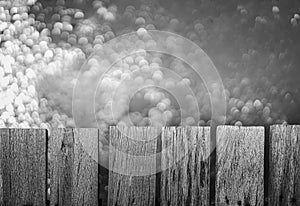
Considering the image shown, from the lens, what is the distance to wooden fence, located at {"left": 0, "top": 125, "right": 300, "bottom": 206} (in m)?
1.78

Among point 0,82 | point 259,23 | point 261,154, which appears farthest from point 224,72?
point 0,82

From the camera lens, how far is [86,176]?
1.84 metres

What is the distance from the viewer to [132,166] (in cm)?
183

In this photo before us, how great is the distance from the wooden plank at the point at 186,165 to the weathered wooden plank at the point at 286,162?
26 centimetres

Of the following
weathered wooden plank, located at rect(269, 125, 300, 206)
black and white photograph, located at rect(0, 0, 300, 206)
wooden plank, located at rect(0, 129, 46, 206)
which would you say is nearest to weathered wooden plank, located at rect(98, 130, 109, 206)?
black and white photograph, located at rect(0, 0, 300, 206)

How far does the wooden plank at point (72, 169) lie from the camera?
72.0 inches

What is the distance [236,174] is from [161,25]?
4.42 ft

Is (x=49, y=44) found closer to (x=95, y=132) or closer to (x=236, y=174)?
(x=95, y=132)

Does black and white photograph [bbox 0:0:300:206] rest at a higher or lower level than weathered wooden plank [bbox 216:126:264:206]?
higher

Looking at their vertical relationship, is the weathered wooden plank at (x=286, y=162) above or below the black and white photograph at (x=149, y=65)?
below

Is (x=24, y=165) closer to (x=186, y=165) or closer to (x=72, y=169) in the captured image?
(x=72, y=169)

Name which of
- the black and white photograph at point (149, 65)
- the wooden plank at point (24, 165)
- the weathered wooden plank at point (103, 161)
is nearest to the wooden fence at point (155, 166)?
the wooden plank at point (24, 165)

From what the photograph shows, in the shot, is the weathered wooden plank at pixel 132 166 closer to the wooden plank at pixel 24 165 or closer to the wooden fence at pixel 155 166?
the wooden fence at pixel 155 166

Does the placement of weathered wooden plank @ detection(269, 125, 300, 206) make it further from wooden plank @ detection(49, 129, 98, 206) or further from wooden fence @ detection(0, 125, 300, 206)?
wooden plank @ detection(49, 129, 98, 206)
